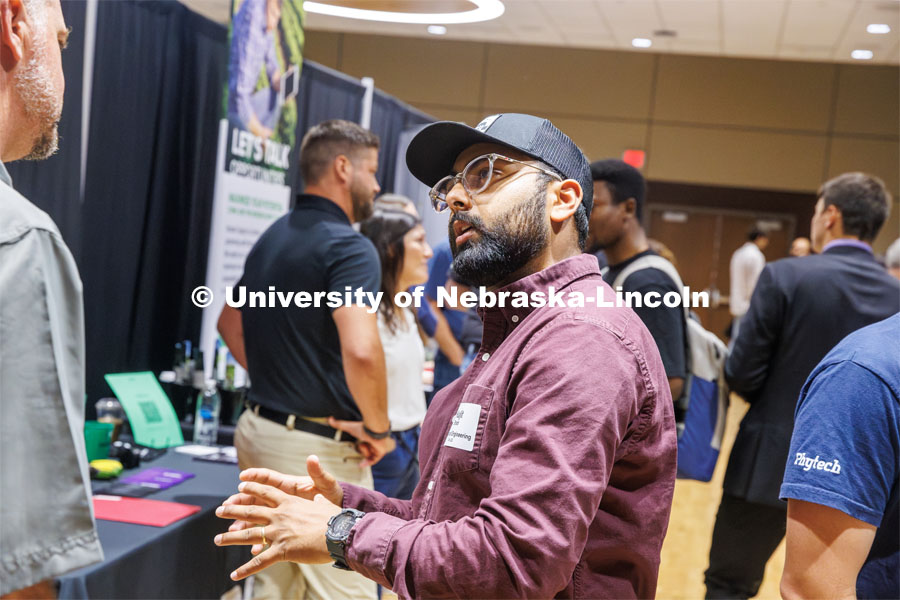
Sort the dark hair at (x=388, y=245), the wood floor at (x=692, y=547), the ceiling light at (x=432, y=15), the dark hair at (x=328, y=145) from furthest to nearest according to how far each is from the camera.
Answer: the wood floor at (x=692, y=547), the dark hair at (x=388, y=245), the dark hair at (x=328, y=145), the ceiling light at (x=432, y=15)

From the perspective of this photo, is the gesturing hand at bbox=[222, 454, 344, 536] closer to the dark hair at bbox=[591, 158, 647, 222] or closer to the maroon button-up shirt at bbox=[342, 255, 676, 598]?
the maroon button-up shirt at bbox=[342, 255, 676, 598]

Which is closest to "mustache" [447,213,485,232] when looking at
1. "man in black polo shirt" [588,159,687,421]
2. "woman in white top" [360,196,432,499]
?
"man in black polo shirt" [588,159,687,421]

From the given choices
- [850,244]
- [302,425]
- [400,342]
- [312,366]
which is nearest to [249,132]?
[400,342]

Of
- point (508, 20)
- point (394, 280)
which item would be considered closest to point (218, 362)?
point (394, 280)

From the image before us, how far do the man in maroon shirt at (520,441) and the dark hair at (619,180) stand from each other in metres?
1.04

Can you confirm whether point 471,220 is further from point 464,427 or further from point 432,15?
point 432,15

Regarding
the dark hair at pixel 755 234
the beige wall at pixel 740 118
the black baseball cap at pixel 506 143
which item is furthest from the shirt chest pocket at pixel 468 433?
the dark hair at pixel 755 234

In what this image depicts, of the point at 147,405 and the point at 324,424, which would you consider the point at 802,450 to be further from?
the point at 147,405

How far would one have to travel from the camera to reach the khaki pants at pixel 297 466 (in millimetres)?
2203

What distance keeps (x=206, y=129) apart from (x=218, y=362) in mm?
1044

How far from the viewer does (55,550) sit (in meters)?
0.78

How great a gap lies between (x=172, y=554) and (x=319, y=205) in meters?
1.04

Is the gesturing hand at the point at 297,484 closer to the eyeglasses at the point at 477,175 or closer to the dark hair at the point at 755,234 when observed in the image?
the eyeglasses at the point at 477,175

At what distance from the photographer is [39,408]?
75 cm
